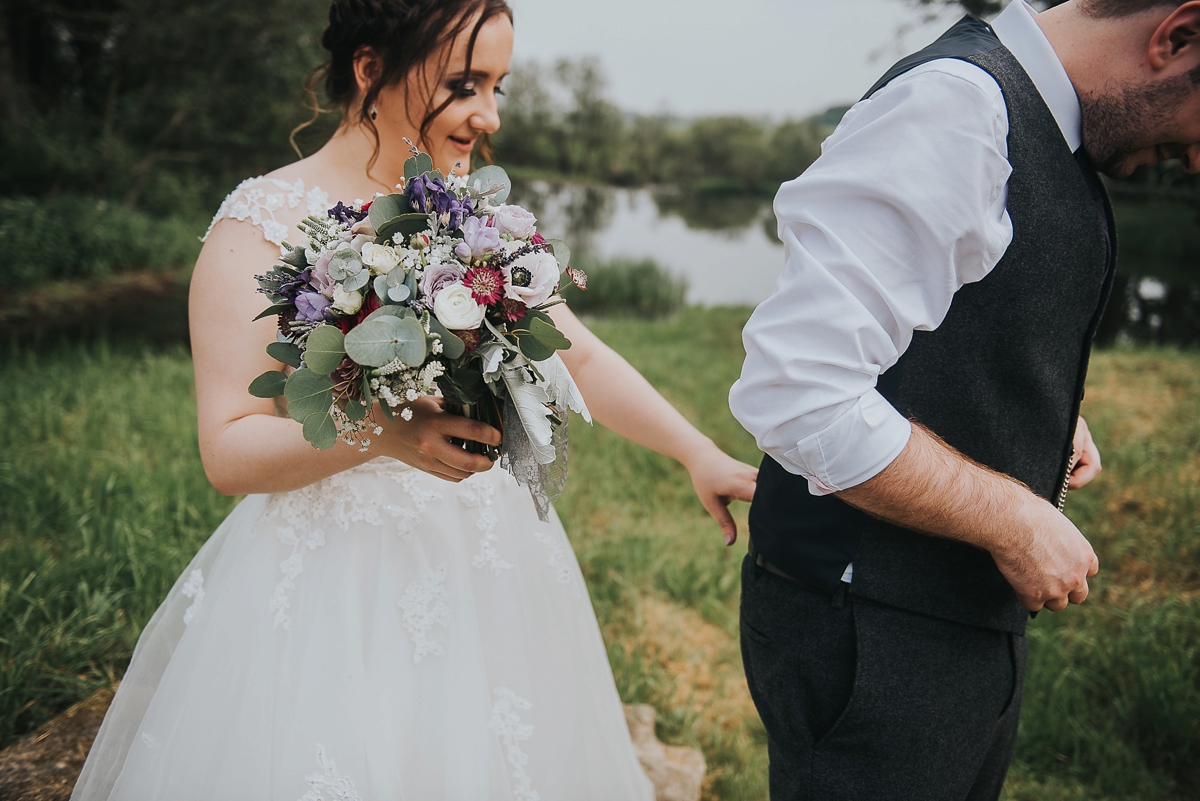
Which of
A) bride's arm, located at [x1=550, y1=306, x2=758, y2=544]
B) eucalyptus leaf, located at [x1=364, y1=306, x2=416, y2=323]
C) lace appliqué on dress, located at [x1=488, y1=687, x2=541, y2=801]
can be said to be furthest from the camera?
bride's arm, located at [x1=550, y1=306, x2=758, y2=544]

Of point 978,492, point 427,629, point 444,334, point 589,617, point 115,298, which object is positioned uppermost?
point 444,334

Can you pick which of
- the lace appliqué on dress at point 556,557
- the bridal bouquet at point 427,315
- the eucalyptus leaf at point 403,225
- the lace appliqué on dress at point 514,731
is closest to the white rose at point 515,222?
the bridal bouquet at point 427,315

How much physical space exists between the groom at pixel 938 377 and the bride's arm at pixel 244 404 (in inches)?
22.3

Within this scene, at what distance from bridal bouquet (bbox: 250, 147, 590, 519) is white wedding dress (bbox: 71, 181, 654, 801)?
0.35 metres

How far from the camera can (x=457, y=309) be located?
40.3 inches

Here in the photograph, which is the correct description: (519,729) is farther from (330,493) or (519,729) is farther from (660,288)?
(660,288)

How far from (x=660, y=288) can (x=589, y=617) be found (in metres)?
11.5

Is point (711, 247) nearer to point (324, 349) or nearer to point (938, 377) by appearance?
point (938, 377)

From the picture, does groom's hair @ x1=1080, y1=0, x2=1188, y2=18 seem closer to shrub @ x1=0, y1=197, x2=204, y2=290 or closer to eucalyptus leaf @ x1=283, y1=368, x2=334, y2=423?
eucalyptus leaf @ x1=283, y1=368, x2=334, y2=423

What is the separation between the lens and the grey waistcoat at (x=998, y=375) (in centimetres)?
102

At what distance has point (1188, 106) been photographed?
0.99 metres

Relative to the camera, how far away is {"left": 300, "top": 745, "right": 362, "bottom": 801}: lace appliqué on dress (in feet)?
4.09

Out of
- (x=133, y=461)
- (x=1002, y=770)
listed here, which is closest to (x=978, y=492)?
(x=1002, y=770)

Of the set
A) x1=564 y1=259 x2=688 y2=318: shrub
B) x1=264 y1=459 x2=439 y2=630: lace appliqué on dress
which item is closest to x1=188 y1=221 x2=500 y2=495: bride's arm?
x1=264 y1=459 x2=439 y2=630: lace appliqué on dress
